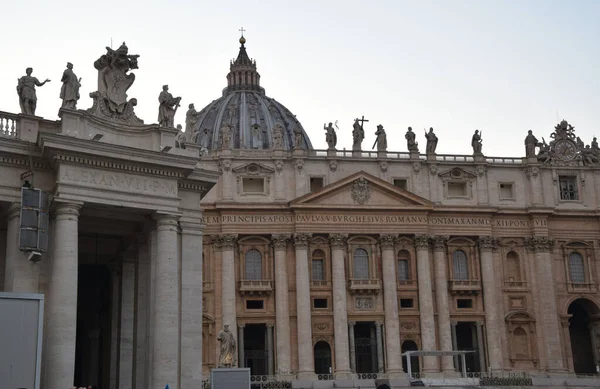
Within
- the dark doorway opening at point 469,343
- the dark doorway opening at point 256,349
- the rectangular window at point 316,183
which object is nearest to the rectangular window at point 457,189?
the dark doorway opening at point 469,343

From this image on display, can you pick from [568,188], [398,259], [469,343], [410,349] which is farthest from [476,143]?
[410,349]

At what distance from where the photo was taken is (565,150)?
7706cm

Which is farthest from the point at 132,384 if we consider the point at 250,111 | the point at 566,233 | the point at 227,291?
the point at 250,111

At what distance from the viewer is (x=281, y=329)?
66.8m

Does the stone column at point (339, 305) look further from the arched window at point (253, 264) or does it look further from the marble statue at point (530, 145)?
the marble statue at point (530, 145)

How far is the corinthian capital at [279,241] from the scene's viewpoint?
226ft

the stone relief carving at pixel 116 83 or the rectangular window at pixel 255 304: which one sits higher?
the stone relief carving at pixel 116 83

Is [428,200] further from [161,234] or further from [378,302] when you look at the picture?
[161,234]

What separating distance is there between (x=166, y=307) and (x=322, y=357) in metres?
41.8

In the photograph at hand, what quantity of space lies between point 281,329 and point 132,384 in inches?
1465

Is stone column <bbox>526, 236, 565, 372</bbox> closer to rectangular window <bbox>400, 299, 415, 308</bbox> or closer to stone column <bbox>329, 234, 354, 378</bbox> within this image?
rectangular window <bbox>400, 299, 415, 308</bbox>

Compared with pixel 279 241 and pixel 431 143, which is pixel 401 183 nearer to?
pixel 431 143

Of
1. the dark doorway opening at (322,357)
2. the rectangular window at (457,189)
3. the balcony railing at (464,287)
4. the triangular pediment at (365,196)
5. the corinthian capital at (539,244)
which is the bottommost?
the dark doorway opening at (322,357)

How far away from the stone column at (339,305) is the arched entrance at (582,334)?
2128cm
